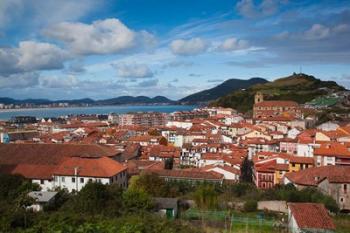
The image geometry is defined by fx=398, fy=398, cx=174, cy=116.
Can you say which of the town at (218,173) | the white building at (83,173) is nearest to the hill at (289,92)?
the town at (218,173)

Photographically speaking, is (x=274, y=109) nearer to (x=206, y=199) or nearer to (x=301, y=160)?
(x=301, y=160)

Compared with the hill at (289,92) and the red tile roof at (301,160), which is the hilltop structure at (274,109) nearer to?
the hill at (289,92)

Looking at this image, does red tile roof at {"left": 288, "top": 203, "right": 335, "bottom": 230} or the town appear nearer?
red tile roof at {"left": 288, "top": 203, "right": 335, "bottom": 230}

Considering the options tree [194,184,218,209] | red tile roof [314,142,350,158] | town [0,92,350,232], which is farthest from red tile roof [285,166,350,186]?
tree [194,184,218,209]

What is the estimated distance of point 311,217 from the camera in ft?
57.6

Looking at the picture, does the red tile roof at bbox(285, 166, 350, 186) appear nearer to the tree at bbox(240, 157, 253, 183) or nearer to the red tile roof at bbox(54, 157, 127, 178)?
the tree at bbox(240, 157, 253, 183)

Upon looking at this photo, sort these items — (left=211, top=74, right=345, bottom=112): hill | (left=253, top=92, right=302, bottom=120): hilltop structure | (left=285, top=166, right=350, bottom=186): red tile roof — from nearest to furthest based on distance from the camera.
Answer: (left=285, top=166, right=350, bottom=186): red tile roof
(left=253, top=92, right=302, bottom=120): hilltop structure
(left=211, top=74, right=345, bottom=112): hill

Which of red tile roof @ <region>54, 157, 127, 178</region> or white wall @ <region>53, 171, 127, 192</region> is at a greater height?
red tile roof @ <region>54, 157, 127, 178</region>

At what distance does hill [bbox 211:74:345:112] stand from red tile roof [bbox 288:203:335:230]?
8456 centimetres

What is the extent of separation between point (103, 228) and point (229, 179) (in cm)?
2180

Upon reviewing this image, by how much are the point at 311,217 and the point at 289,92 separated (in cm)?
9572

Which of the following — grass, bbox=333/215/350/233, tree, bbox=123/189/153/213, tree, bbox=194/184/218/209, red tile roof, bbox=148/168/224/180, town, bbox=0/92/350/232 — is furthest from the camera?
red tile roof, bbox=148/168/224/180

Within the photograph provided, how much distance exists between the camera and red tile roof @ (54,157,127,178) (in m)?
27.1

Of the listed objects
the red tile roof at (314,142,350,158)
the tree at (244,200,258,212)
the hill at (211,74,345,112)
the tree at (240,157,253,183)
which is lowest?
the tree at (240,157,253,183)
